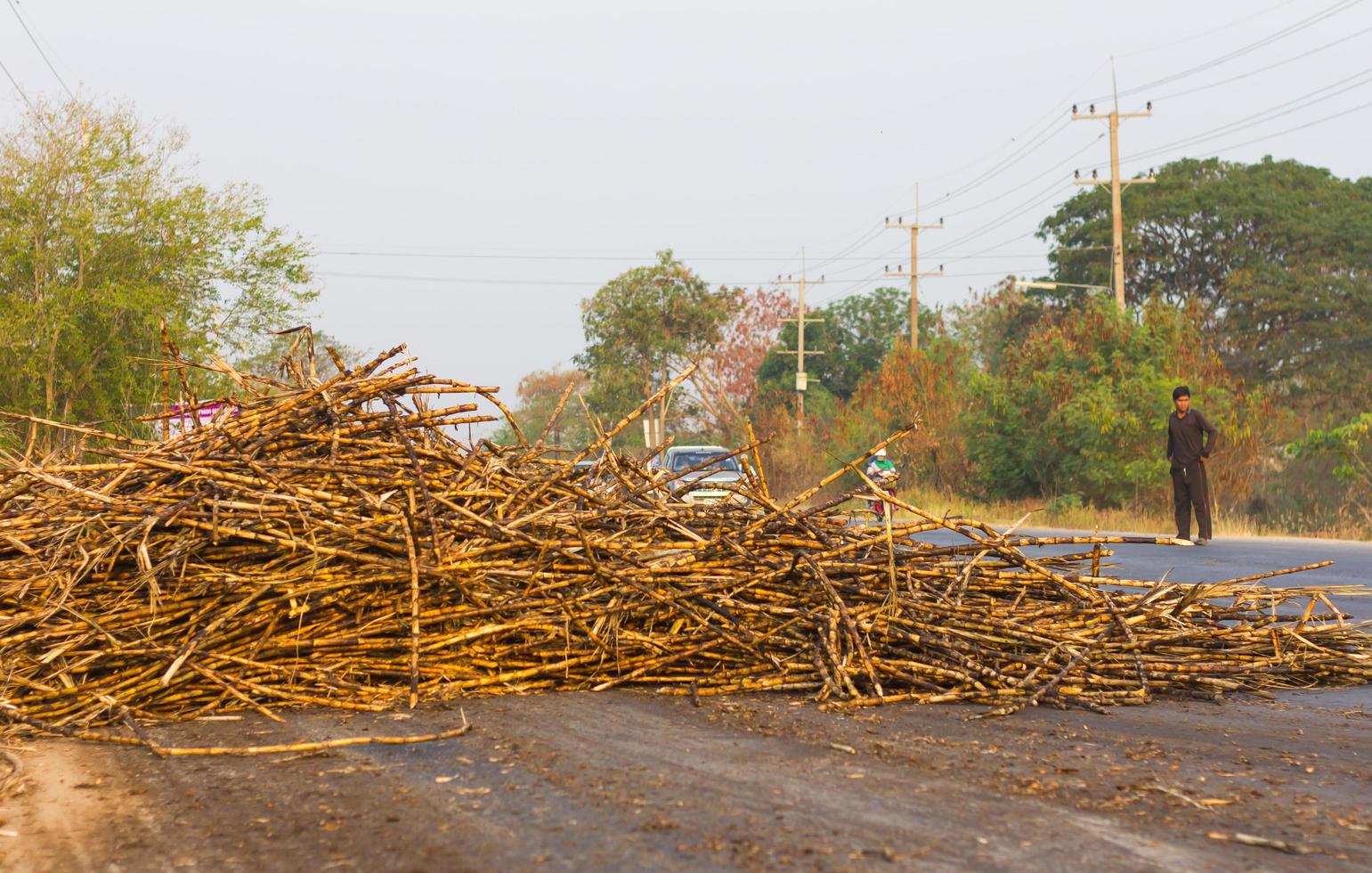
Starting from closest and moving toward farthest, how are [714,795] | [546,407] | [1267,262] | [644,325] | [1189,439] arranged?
[714,795] → [1189,439] → [1267,262] → [644,325] → [546,407]

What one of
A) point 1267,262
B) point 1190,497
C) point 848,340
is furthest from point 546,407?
point 1190,497

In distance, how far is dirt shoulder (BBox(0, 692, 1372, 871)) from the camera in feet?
11.5

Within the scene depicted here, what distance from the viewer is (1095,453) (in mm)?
26797

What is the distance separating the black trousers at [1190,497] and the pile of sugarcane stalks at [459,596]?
32.8ft

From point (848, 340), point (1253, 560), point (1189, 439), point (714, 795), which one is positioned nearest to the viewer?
point (714, 795)

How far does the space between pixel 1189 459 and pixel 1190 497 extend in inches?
23.9

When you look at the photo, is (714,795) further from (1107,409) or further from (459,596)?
(1107,409)

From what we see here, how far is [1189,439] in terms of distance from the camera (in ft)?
54.9

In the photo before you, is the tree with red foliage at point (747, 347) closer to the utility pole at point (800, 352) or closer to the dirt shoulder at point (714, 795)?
the utility pole at point (800, 352)

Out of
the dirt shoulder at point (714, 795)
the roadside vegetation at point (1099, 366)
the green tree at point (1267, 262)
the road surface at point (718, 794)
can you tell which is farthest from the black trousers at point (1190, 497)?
the green tree at point (1267, 262)

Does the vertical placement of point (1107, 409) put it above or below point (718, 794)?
above

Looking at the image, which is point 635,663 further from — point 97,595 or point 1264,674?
point 1264,674

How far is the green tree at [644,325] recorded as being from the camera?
57688 mm

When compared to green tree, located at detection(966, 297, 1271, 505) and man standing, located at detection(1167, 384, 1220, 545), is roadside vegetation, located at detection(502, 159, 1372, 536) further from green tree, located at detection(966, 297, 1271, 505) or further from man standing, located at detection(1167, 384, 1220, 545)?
man standing, located at detection(1167, 384, 1220, 545)
